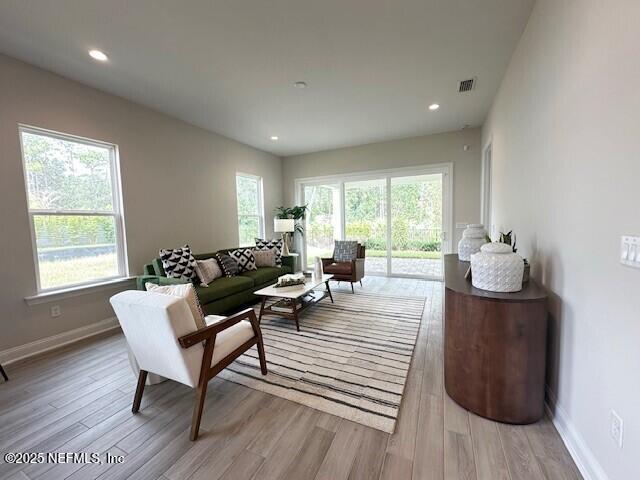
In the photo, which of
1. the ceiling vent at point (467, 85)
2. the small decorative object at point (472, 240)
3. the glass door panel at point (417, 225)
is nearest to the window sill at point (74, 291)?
the small decorative object at point (472, 240)

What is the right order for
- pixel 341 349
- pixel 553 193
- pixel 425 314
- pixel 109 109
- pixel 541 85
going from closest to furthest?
1. pixel 553 193
2. pixel 541 85
3. pixel 341 349
4. pixel 109 109
5. pixel 425 314

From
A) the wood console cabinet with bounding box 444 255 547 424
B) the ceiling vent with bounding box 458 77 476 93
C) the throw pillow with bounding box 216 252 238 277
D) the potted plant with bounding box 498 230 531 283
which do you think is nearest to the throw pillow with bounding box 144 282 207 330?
the wood console cabinet with bounding box 444 255 547 424

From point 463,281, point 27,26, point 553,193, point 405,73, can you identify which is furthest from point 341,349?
point 27,26

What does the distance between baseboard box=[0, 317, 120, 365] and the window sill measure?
15.0 inches

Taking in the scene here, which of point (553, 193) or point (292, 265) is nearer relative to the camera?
point (553, 193)

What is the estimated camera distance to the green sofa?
297 cm

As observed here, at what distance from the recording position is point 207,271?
3459 mm

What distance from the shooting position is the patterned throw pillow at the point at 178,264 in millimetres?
3139

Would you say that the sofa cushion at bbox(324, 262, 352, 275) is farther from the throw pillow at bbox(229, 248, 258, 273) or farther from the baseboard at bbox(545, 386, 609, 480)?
the baseboard at bbox(545, 386, 609, 480)

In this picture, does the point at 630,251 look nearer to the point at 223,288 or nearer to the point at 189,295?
the point at 189,295

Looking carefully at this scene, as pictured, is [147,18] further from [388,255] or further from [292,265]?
[388,255]

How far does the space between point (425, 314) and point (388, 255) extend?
88.8 inches

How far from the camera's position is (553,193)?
1.61 meters

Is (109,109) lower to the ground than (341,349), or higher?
higher
